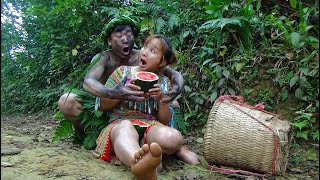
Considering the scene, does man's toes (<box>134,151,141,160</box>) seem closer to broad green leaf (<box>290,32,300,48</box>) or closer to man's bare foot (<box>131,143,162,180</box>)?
man's bare foot (<box>131,143,162,180</box>)

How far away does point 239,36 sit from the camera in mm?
3848

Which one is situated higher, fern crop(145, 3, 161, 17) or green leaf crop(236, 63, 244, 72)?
fern crop(145, 3, 161, 17)

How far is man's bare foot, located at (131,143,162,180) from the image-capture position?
1718 millimetres

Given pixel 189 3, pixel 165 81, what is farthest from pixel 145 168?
pixel 189 3

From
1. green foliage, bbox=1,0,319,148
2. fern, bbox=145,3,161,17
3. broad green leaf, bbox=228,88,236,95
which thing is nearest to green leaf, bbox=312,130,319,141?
green foliage, bbox=1,0,319,148

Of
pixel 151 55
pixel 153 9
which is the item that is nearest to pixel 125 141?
pixel 151 55

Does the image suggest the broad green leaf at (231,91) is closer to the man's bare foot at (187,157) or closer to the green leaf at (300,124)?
the green leaf at (300,124)

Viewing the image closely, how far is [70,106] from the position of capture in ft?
9.25

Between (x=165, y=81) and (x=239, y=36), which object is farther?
(x=239, y=36)

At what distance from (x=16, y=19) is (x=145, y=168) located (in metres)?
6.81

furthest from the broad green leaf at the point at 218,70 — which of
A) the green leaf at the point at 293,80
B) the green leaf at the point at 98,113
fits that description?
the green leaf at the point at 98,113

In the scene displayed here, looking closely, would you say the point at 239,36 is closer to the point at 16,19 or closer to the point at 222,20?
the point at 222,20

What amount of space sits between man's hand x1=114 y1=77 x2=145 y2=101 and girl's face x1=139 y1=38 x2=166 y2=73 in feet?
0.85

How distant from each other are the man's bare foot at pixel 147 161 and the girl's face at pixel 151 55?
864 mm
